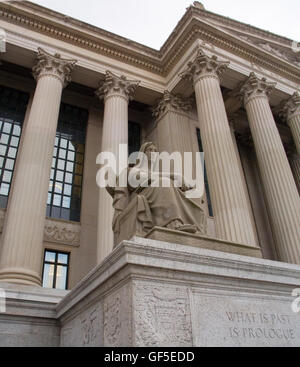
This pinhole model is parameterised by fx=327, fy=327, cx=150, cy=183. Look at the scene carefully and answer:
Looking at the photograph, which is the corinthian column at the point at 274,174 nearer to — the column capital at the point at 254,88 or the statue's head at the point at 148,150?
the column capital at the point at 254,88

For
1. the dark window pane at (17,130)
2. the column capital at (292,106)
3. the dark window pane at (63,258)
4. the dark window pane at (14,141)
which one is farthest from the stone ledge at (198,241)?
the column capital at (292,106)

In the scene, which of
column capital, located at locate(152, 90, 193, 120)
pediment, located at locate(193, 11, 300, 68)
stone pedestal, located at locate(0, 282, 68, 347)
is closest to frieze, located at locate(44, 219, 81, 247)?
stone pedestal, located at locate(0, 282, 68, 347)

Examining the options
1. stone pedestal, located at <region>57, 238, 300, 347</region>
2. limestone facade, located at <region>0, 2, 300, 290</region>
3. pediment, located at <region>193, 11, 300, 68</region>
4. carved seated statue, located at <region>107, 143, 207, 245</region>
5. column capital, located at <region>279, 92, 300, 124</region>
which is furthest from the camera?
column capital, located at <region>279, 92, 300, 124</region>

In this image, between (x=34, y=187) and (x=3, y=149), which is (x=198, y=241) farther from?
(x=3, y=149)

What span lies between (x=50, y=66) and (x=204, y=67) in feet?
24.4

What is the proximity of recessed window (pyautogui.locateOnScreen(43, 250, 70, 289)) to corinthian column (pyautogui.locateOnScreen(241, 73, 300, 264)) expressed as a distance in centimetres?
→ 952

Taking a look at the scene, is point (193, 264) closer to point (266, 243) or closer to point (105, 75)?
point (105, 75)

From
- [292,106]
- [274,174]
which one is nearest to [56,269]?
[274,174]

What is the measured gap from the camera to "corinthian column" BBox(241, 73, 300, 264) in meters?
14.0

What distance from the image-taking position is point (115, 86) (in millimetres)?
16828

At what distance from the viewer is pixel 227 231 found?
12125mm

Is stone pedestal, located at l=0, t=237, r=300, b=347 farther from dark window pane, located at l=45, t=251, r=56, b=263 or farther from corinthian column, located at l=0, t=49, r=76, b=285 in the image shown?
dark window pane, located at l=45, t=251, r=56, b=263
